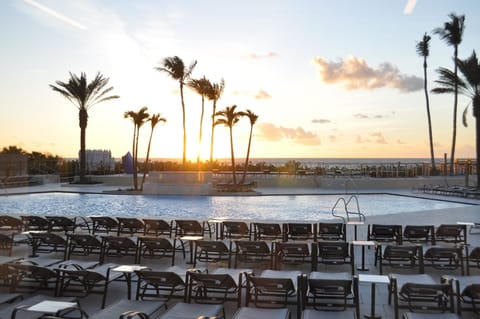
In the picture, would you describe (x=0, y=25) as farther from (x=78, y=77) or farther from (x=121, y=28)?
(x=78, y=77)

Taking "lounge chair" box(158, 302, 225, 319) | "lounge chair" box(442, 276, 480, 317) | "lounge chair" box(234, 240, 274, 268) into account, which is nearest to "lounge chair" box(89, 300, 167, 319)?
"lounge chair" box(158, 302, 225, 319)

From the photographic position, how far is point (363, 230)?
1114cm

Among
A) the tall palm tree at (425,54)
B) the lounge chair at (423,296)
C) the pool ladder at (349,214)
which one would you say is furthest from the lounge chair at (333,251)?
the tall palm tree at (425,54)

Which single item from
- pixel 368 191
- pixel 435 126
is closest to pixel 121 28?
pixel 368 191

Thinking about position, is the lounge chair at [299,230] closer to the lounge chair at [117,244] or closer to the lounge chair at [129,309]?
the lounge chair at [117,244]

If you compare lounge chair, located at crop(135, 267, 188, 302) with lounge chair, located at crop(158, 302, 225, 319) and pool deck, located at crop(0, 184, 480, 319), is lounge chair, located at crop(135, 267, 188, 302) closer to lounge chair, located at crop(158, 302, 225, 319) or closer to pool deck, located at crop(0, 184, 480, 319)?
lounge chair, located at crop(158, 302, 225, 319)

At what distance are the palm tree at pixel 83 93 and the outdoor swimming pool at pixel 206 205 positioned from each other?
628 centimetres

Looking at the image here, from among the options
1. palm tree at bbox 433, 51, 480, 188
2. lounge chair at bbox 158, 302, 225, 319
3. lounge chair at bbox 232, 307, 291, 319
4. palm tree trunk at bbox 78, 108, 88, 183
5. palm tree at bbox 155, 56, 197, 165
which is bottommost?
lounge chair at bbox 158, 302, 225, 319

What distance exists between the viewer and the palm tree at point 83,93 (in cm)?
2822

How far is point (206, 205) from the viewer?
61.2 feet

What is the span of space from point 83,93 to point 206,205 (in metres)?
14.3

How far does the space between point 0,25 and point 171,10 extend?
7.96 metres

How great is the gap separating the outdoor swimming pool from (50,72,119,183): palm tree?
6278 millimetres

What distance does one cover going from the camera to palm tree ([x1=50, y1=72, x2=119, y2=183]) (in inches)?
1111
